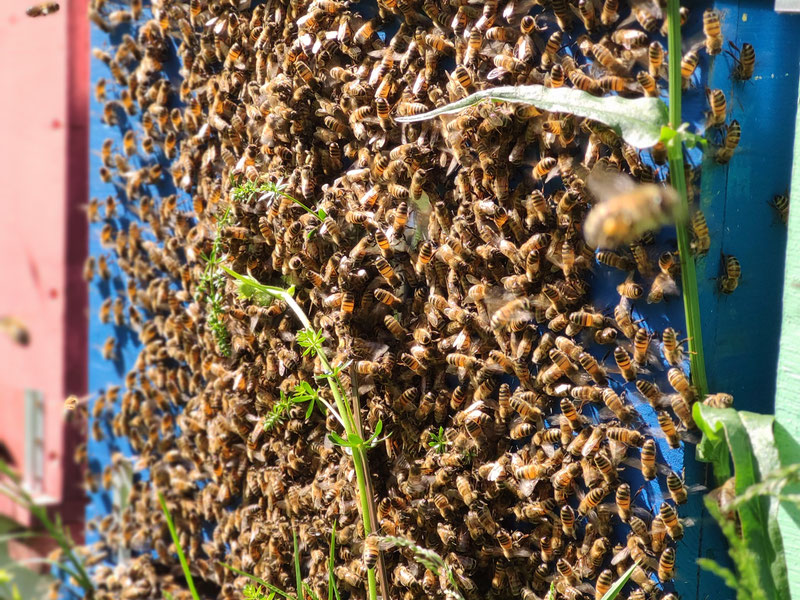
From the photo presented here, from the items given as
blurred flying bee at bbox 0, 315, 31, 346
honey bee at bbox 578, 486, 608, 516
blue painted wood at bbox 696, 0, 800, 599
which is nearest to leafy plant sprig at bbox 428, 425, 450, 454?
honey bee at bbox 578, 486, 608, 516

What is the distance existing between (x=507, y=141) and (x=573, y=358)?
72 centimetres

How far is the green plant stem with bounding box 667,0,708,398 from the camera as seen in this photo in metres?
1.99

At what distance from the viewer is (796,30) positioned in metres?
2.17

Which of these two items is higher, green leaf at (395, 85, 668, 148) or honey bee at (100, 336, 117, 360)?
green leaf at (395, 85, 668, 148)

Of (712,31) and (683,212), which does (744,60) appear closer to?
(712,31)

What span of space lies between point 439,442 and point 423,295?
536 mm

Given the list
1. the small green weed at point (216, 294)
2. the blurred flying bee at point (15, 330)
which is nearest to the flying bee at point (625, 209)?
the small green weed at point (216, 294)

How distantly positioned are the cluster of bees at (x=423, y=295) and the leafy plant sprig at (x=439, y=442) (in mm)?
16

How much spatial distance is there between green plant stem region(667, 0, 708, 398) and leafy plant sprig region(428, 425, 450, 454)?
0.92 m

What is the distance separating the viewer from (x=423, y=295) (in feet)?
9.37

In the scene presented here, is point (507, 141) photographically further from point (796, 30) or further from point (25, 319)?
point (25, 319)

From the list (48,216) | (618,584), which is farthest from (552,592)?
(48,216)

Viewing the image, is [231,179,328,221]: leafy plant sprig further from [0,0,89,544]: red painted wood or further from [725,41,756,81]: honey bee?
[0,0,89,544]: red painted wood

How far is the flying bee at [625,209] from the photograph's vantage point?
1.71 meters
